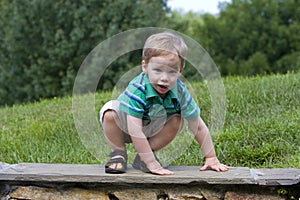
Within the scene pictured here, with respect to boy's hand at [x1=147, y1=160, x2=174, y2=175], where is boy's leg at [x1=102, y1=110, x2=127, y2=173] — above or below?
above

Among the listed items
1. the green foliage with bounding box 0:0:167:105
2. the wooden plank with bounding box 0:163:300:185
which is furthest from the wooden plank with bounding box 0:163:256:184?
the green foliage with bounding box 0:0:167:105

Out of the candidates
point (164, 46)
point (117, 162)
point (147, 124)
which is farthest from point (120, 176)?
point (164, 46)

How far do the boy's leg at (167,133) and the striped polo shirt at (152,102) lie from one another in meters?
0.04

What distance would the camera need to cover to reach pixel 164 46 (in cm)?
294

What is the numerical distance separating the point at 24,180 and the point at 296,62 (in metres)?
8.83

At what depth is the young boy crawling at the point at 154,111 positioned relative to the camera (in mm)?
2967

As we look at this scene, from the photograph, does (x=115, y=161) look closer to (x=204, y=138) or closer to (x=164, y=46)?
(x=204, y=138)

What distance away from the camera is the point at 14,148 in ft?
15.0

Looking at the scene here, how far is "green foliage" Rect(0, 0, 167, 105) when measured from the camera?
34.6 ft

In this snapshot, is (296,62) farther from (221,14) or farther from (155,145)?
(155,145)

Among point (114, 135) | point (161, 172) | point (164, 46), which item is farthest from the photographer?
point (114, 135)

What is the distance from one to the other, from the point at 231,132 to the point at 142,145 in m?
1.56

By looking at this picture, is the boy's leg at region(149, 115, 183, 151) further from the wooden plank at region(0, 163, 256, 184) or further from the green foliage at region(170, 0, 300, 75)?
the green foliage at region(170, 0, 300, 75)

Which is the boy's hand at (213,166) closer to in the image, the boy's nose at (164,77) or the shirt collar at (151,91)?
the shirt collar at (151,91)
